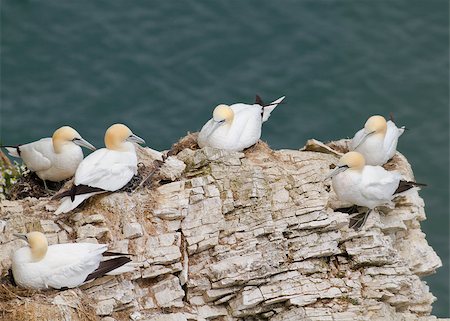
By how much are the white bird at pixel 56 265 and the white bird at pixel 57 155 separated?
1838mm

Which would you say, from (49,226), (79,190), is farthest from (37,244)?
(79,190)

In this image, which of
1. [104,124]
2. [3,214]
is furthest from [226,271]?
[104,124]

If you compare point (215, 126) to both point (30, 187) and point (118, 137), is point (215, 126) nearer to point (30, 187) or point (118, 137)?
point (118, 137)

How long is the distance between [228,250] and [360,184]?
2.00m

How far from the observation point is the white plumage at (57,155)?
1380 cm

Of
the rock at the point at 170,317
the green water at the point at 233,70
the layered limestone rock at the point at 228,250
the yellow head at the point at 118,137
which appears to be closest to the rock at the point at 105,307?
the layered limestone rock at the point at 228,250

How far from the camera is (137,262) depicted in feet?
40.7

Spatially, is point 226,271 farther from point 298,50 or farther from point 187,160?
point 298,50

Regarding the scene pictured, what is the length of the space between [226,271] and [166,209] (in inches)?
41.5

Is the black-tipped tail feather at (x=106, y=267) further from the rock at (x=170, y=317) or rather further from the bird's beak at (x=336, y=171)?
the bird's beak at (x=336, y=171)

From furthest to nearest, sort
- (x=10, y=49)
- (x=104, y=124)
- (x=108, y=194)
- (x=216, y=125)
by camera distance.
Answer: (x=10, y=49)
(x=104, y=124)
(x=216, y=125)
(x=108, y=194)

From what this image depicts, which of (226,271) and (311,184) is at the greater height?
(311,184)

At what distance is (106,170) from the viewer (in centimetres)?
1305

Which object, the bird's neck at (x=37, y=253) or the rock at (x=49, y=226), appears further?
the rock at (x=49, y=226)
